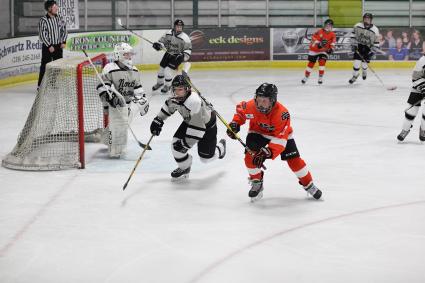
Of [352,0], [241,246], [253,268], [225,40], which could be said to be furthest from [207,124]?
[352,0]

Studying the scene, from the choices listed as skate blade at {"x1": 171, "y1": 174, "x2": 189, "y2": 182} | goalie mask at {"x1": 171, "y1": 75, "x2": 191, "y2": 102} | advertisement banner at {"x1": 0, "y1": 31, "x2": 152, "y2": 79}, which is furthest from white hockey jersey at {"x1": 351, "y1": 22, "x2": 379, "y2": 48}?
goalie mask at {"x1": 171, "y1": 75, "x2": 191, "y2": 102}

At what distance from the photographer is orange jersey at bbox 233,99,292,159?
548 cm

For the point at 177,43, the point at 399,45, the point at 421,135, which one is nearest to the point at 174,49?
the point at 177,43

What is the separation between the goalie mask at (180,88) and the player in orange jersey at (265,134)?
523 millimetres

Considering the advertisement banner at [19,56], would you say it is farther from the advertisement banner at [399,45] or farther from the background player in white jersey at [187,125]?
the advertisement banner at [399,45]

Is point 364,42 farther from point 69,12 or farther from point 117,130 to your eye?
point 117,130

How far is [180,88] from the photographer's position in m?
6.02

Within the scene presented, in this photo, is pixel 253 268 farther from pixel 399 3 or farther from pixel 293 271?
pixel 399 3

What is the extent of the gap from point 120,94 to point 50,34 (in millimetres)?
4291

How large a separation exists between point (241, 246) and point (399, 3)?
11902 millimetres

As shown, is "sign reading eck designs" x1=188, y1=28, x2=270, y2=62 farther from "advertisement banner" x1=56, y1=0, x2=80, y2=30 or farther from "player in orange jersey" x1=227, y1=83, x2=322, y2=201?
"player in orange jersey" x1=227, y1=83, x2=322, y2=201

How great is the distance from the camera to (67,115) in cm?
723

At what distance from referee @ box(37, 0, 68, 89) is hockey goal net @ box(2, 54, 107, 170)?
3700 mm

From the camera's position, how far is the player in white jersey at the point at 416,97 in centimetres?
769
